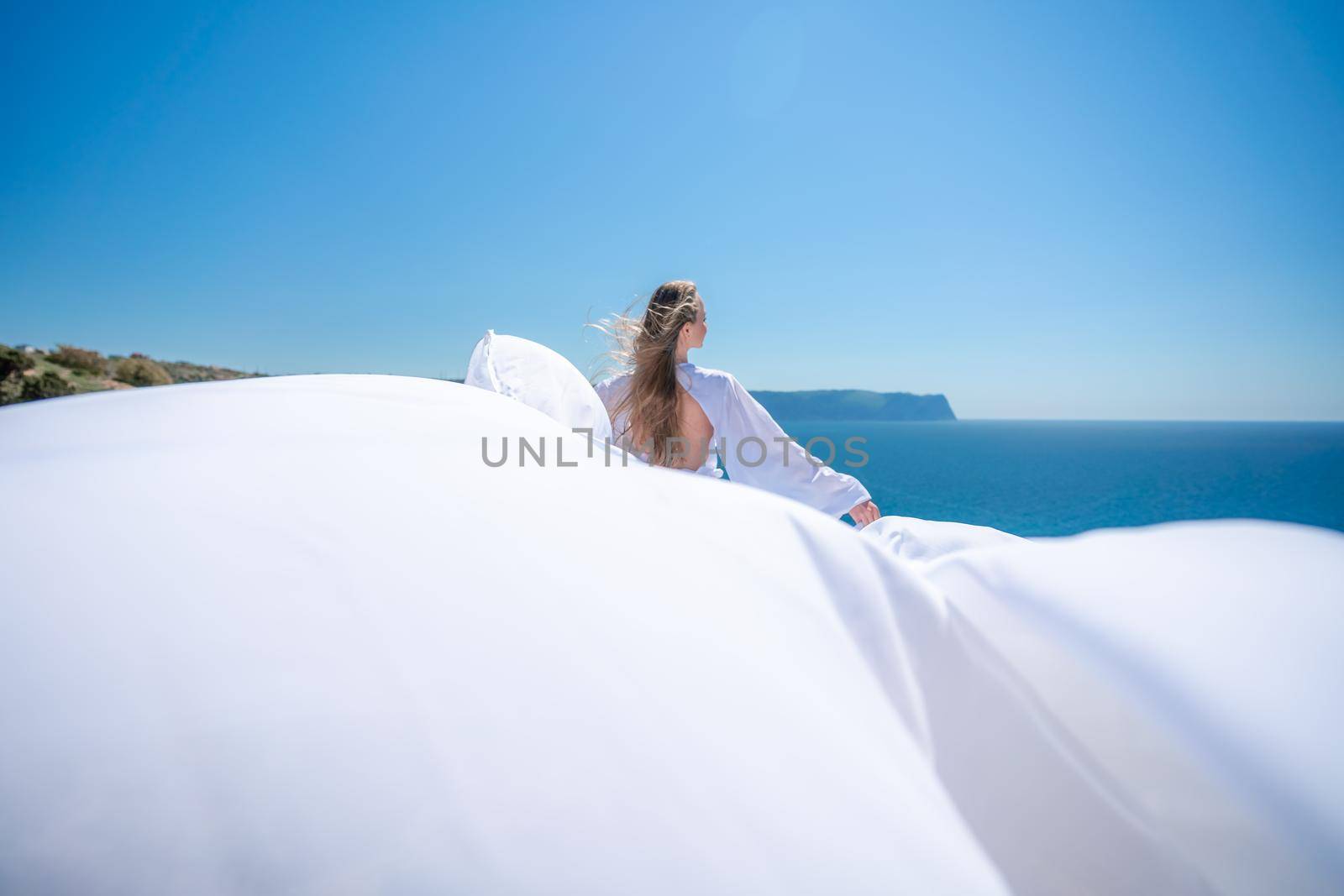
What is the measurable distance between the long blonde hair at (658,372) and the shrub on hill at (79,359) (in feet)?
55.5

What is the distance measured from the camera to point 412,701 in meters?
0.32

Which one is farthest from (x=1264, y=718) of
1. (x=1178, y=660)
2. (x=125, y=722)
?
(x=125, y=722)

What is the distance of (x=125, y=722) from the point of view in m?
0.30

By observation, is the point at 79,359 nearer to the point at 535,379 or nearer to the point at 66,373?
the point at 66,373

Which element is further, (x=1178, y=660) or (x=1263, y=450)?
(x=1263, y=450)

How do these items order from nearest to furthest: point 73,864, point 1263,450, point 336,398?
point 73,864
point 336,398
point 1263,450

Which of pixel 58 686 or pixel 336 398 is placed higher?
pixel 336 398

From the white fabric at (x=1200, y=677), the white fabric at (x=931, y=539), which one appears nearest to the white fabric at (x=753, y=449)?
the white fabric at (x=931, y=539)

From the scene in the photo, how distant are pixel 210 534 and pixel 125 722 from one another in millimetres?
124

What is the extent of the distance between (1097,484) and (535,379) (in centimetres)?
5227

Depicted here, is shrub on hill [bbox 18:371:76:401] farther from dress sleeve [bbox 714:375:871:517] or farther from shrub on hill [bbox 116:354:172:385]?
dress sleeve [bbox 714:375:871:517]

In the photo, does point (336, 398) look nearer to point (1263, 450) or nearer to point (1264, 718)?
point (1264, 718)

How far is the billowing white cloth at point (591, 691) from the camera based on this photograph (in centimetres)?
29

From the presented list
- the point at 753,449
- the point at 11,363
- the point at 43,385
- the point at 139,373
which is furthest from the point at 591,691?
the point at 11,363
